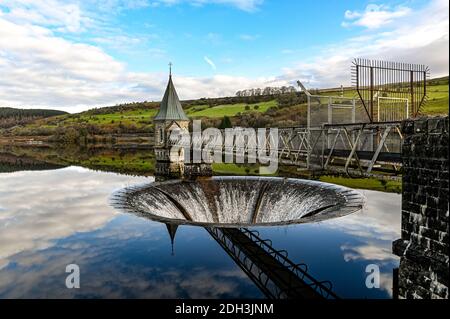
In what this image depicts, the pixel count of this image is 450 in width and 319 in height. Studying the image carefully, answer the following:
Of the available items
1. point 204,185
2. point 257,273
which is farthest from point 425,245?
point 204,185

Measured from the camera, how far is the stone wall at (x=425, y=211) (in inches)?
260

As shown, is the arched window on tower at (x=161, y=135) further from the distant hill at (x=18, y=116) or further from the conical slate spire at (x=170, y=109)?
the distant hill at (x=18, y=116)

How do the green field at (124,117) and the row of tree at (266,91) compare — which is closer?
the row of tree at (266,91)

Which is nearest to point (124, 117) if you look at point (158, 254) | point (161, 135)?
point (161, 135)

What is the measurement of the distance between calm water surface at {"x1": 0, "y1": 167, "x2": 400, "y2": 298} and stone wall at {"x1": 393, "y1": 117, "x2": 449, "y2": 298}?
2112 millimetres

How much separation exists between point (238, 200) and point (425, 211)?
14.4 m

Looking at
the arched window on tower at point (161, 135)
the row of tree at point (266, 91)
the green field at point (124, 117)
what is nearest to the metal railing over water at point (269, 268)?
the arched window on tower at point (161, 135)

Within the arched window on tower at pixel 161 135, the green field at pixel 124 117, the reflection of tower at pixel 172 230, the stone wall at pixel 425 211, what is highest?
the green field at pixel 124 117

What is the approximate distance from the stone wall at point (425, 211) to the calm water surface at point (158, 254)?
211 cm

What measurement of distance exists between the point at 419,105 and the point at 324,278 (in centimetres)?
685

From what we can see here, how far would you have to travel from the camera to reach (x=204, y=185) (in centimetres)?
2231

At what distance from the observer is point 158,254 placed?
1193 centimetres

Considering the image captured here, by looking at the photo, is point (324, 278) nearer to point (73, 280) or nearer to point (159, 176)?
point (73, 280)

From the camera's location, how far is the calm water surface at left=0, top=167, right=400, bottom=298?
9555mm
